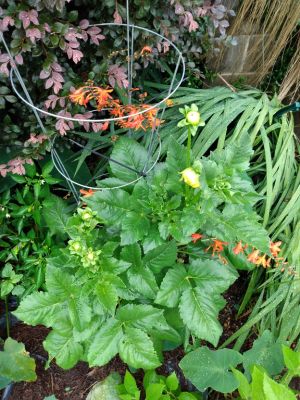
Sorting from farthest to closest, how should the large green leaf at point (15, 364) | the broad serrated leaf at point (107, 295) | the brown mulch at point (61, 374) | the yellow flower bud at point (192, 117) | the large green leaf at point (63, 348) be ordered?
the brown mulch at point (61, 374) → the large green leaf at point (15, 364) → the large green leaf at point (63, 348) → the broad serrated leaf at point (107, 295) → the yellow flower bud at point (192, 117)

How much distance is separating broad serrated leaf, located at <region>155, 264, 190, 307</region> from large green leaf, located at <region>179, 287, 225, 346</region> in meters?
0.02

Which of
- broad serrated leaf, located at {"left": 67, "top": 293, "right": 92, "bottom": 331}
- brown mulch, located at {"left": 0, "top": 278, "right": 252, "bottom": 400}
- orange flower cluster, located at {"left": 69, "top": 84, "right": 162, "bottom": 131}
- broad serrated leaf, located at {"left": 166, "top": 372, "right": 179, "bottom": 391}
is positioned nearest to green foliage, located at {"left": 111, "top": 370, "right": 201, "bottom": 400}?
broad serrated leaf, located at {"left": 166, "top": 372, "right": 179, "bottom": 391}

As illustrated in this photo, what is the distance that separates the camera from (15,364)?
1439 millimetres

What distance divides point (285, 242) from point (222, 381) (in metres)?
0.66

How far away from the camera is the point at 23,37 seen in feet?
4.27

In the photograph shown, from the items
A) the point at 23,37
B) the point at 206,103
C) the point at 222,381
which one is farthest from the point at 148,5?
the point at 222,381

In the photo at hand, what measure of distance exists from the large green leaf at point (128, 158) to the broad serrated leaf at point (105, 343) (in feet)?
1.39

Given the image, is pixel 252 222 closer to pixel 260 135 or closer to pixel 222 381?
pixel 222 381

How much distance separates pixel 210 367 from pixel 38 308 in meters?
0.54

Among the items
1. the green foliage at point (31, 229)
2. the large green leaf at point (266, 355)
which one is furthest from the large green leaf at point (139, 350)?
the green foliage at point (31, 229)

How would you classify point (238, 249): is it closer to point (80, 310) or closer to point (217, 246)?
point (217, 246)

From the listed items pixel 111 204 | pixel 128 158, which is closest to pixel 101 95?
pixel 128 158

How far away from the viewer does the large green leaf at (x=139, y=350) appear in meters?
1.22

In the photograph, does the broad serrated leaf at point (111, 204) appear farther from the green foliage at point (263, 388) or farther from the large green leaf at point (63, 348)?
the green foliage at point (263, 388)
